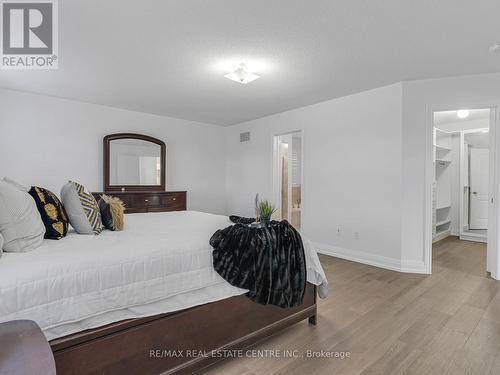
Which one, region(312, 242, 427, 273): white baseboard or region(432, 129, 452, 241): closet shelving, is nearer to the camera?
region(312, 242, 427, 273): white baseboard

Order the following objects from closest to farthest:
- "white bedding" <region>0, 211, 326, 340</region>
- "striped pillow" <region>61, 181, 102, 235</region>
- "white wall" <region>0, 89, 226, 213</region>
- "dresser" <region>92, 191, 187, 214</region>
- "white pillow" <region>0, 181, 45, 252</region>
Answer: "white bedding" <region>0, 211, 326, 340</region>, "white pillow" <region>0, 181, 45, 252</region>, "striped pillow" <region>61, 181, 102, 235</region>, "white wall" <region>0, 89, 226, 213</region>, "dresser" <region>92, 191, 187, 214</region>

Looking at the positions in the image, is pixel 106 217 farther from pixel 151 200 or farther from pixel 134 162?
pixel 134 162

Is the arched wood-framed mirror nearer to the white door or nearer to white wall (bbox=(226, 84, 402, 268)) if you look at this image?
white wall (bbox=(226, 84, 402, 268))

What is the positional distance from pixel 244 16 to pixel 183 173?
385 centimetres

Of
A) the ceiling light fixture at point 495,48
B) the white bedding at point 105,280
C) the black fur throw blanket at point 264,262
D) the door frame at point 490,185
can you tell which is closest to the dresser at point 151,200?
the white bedding at point 105,280

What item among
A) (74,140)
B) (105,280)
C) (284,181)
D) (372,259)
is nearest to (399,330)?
(372,259)

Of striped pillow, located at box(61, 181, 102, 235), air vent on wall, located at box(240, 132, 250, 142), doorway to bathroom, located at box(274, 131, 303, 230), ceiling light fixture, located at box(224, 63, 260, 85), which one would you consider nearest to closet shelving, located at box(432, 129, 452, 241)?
doorway to bathroom, located at box(274, 131, 303, 230)

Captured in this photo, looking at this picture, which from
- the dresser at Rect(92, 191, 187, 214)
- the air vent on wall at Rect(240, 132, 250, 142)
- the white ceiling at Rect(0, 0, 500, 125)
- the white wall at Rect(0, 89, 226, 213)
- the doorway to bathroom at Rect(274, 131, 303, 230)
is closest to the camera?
the white ceiling at Rect(0, 0, 500, 125)

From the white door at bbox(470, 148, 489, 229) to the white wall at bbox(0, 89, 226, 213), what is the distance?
5.41m

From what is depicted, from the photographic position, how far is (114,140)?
15.4ft

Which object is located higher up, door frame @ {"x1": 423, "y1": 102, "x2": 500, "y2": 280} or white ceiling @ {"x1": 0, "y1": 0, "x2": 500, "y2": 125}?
white ceiling @ {"x1": 0, "y1": 0, "x2": 500, "y2": 125}

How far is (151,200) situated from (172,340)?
3.60 meters

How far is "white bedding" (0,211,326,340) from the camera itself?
1157 mm

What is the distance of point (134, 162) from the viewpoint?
4.93m
